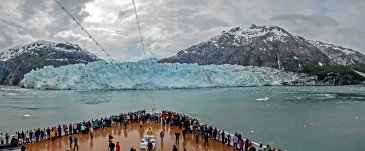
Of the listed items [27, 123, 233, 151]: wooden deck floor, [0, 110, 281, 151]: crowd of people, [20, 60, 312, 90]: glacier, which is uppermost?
[20, 60, 312, 90]: glacier

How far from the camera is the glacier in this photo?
3925 inches

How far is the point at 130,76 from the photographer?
101125 millimetres

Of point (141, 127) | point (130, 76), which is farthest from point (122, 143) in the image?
point (130, 76)

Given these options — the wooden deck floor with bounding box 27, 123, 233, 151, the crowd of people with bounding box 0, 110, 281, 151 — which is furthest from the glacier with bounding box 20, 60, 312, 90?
the wooden deck floor with bounding box 27, 123, 233, 151

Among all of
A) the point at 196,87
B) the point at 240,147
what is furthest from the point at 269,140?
the point at 196,87

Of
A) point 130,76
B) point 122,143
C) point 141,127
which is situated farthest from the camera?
point 130,76

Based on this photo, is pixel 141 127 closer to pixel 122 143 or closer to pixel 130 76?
pixel 122 143

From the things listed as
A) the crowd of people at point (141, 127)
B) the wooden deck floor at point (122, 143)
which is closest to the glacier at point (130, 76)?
the crowd of people at point (141, 127)

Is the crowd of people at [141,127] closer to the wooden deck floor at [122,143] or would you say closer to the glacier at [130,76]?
the wooden deck floor at [122,143]

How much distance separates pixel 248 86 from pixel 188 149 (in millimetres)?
118419

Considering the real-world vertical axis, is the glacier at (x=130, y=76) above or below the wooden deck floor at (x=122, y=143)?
above

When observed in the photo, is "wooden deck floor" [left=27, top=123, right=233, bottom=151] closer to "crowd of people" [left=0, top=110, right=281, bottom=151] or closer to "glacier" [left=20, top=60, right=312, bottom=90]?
"crowd of people" [left=0, top=110, right=281, bottom=151]

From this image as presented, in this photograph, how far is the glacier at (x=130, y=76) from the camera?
→ 327 ft

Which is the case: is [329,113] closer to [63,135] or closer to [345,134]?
[345,134]
